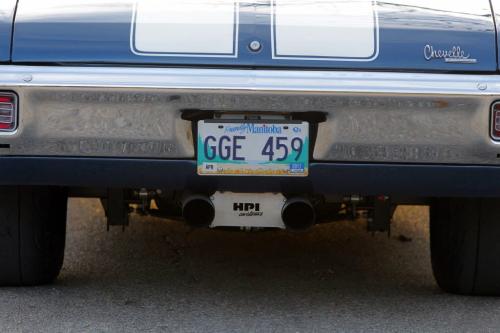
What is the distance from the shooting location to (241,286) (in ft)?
16.3

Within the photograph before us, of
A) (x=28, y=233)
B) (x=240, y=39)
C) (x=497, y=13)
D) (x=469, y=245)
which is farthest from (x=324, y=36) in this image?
(x=28, y=233)

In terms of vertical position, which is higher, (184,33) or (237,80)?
(184,33)

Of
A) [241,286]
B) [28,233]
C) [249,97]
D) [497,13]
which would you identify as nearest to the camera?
[249,97]

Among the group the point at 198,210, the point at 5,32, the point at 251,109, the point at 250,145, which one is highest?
the point at 5,32

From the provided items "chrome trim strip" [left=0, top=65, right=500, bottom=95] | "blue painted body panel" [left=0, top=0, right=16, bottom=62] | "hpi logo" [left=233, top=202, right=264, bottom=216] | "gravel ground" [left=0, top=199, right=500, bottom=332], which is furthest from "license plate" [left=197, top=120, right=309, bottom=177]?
"blue painted body panel" [left=0, top=0, right=16, bottom=62]

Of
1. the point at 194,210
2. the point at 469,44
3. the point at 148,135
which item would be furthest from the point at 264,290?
the point at 469,44

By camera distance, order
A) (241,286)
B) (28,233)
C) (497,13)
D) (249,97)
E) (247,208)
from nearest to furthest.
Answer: (249,97), (497,13), (247,208), (28,233), (241,286)

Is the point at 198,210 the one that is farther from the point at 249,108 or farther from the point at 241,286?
the point at 241,286

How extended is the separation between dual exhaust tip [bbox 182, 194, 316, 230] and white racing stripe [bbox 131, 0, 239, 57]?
0.56 m

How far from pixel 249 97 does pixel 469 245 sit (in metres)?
1.16

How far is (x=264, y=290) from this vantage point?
4.89 meters

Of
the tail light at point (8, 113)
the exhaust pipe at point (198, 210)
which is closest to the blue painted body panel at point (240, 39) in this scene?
the tail light at point (8, 113)

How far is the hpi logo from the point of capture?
4391 mm

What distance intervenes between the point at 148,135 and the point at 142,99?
0.44 feet
